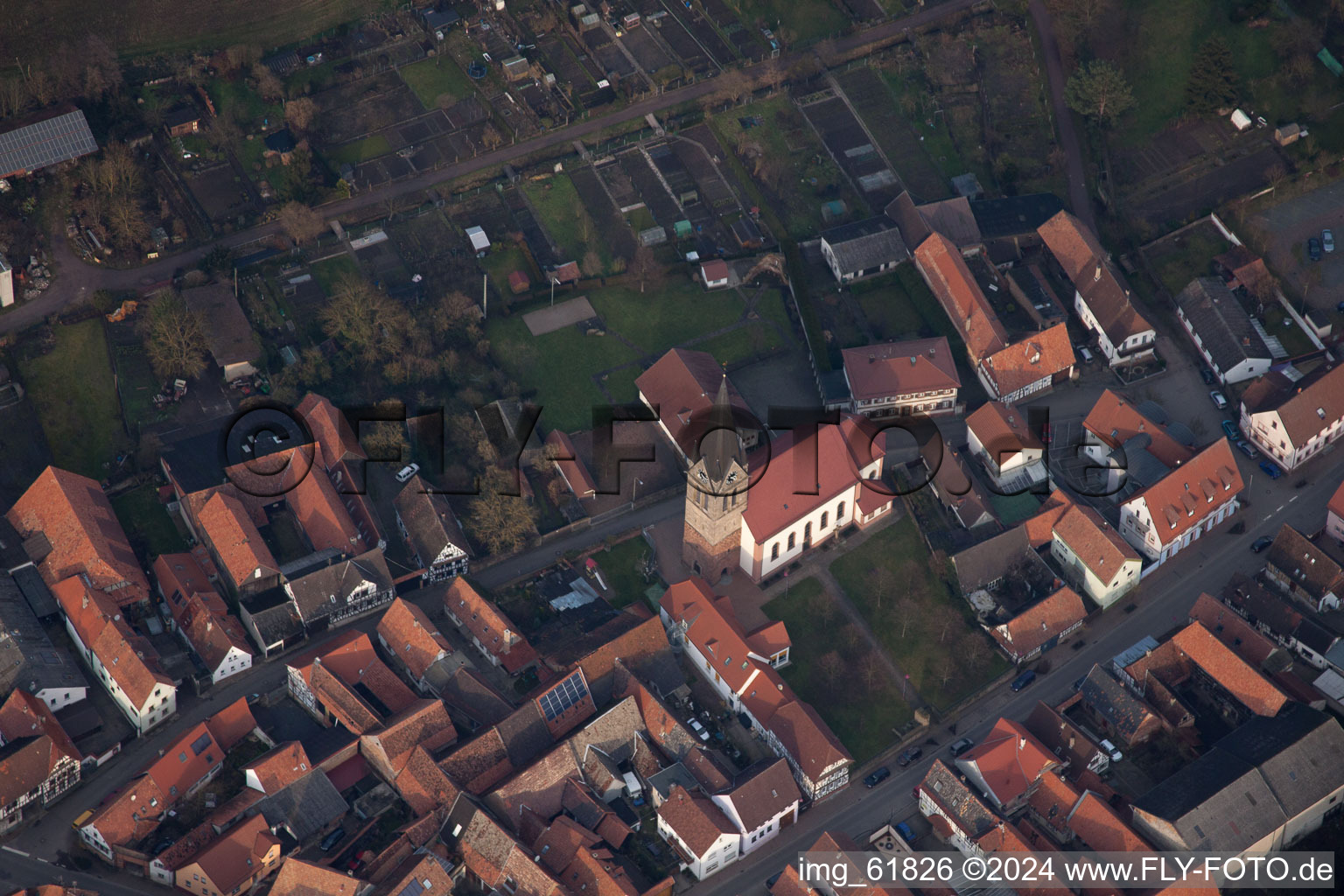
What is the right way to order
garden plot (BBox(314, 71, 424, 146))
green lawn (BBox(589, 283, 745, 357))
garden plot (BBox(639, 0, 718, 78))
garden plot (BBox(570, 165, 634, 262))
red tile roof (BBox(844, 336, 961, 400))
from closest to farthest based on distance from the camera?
1. red tile roof (BBox(844, 336, 961, 400))
2. green lawn (BBox(589, 283, 745, 357))
3. garden plot (BBox(570, 165, 634, 262))
4. garden plot (BBox(314, 71, 424, 146))
5. garden plot (BBox(639, 0, 718, 78))

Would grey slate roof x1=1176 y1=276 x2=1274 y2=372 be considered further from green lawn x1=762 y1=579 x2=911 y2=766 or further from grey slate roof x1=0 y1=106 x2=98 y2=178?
grey slate roof x1=0 y1=106 x2=98 y2=178

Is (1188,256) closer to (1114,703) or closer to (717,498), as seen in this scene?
(1114,703)

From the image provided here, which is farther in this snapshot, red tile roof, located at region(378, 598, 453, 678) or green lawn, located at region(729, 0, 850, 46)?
green lawn, located at region(729, 0, 850, 46)

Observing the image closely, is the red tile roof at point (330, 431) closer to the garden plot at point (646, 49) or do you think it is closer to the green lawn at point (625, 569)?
the green lawn at point (625, 569)

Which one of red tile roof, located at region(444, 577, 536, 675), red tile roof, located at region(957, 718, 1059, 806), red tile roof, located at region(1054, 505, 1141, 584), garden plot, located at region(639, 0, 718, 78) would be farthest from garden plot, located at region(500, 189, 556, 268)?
red tile roof, located at region(957, 718, 1059, 806)

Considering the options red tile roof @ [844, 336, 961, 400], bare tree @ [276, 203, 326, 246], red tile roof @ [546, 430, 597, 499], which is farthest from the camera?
bare tree @ [276, 203, 326, 246]

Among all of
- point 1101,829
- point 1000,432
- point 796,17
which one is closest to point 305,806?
point 1101,829

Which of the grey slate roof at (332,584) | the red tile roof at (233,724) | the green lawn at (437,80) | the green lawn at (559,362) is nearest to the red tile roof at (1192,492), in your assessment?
the green lawn at (559,362)
